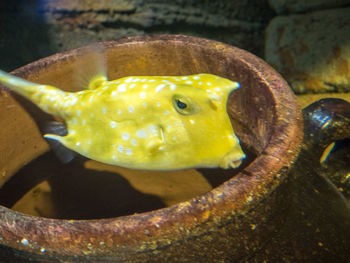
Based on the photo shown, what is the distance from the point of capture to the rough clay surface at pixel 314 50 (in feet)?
6.44

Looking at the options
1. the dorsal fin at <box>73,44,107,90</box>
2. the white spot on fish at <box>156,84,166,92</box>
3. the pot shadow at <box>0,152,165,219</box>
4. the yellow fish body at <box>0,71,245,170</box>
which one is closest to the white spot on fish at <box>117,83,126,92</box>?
the yellow fish body at <box>0,71,245,170</box>

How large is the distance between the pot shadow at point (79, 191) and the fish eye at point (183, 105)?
0.69 m

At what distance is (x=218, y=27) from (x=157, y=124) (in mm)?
1803

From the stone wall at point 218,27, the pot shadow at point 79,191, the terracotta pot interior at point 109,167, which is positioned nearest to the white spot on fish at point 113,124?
the terracotta pot interior at point 109,167

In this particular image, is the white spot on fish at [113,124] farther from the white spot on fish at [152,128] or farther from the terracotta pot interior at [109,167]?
the terracotta pot interior at [109,167]

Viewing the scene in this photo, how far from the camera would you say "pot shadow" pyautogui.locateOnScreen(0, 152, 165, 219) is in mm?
1283

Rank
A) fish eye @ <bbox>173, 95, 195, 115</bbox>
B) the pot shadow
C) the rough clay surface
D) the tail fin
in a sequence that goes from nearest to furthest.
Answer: fish eye @ <bbox>173, 95, 195, 115</bbox> → the tail fin → the pot shadow → the rough clay surface

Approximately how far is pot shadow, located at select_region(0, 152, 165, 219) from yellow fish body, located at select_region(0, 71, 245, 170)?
0.54 metres

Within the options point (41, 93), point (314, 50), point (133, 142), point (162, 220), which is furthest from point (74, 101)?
point (314, 50)

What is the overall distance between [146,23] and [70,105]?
5.29ft

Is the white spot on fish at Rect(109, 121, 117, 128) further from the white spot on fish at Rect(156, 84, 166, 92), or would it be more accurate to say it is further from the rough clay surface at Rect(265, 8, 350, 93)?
the rough clay surface at Rect(265, 8, 350, 93)

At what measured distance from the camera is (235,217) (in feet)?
1.99

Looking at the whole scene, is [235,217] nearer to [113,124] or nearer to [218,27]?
[113,124]

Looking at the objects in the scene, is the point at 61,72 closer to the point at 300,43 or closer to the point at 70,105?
the point at 70,105
